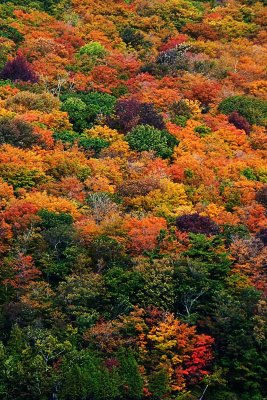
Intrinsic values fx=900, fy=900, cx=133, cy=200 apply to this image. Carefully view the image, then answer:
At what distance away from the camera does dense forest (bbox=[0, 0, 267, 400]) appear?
159ft

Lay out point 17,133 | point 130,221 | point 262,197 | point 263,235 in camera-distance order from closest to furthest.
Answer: point 130,221
point 263,235
point 262,197
point 17,133

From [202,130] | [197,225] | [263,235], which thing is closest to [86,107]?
[202,130]

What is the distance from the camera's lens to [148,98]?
79.0m

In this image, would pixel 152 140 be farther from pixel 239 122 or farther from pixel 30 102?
pixel 30 102

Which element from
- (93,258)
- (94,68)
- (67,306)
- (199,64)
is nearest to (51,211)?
(93,258)

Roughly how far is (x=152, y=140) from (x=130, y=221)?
599 inches

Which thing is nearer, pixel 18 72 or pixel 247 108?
pixel 247 108

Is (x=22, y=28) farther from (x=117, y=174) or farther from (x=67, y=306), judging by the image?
(x=67, y=306)

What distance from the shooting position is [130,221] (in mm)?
55969

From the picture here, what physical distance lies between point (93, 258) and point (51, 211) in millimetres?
4573

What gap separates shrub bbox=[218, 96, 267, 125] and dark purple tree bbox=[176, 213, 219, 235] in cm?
2264

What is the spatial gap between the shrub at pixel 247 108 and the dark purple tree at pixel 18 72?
1707cm

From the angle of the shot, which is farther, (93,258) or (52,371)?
(93,258)

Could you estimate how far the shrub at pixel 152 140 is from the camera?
69188 millimetres
